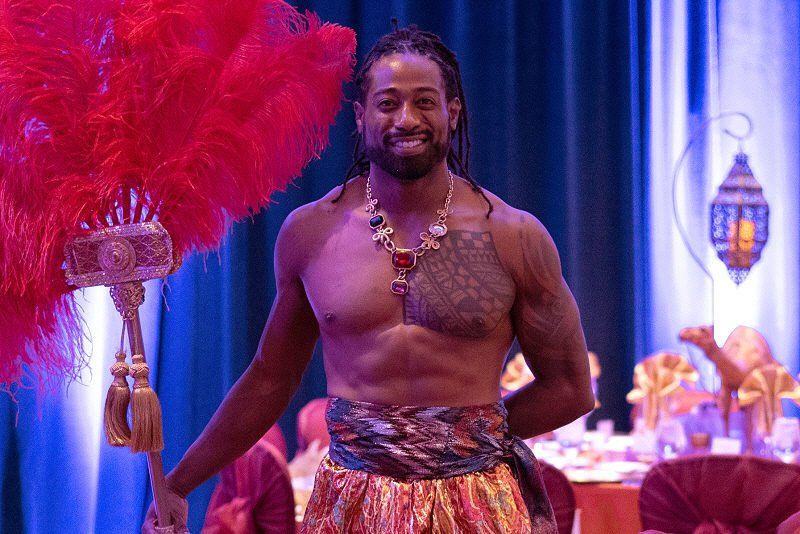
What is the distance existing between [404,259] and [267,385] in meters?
0.34

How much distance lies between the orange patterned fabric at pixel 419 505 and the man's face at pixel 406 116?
46 cm

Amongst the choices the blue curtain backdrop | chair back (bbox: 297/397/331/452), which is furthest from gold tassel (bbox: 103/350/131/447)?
the blue curtain backdrop

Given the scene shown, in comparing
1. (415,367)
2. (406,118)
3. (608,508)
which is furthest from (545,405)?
(608,508)

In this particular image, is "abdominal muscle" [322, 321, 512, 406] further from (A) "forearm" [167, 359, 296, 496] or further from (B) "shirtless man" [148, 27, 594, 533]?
(A) "forearm" [167, 359, 296, 496]

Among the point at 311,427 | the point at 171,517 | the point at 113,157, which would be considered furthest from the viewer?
→ the point at 311,427

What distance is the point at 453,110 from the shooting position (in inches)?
63.9

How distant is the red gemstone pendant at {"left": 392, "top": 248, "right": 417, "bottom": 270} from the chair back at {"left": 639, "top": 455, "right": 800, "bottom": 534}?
0.92 meters

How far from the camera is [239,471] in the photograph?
7.48 feet

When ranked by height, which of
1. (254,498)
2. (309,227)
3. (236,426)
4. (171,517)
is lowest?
(254,498)

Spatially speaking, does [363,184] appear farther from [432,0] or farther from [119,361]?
[432,0]

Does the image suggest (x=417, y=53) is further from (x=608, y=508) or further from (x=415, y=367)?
(x=608, y=508)

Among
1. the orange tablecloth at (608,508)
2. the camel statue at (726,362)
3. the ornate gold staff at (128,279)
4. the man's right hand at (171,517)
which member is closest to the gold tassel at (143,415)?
the ornate gold staff at (128,279)

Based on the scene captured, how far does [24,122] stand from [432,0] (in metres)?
3.54

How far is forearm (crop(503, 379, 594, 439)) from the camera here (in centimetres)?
166
